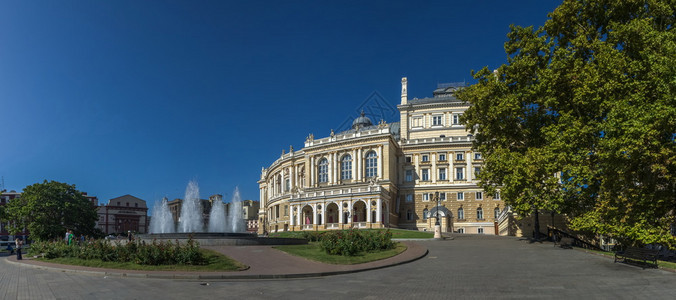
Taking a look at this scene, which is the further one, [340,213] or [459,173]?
[459,173]

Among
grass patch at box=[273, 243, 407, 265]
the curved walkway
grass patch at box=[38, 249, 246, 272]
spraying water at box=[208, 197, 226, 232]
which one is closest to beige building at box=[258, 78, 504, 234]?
spraying water at box=[208, 197, 226, 232]

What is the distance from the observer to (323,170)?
A: 7662 cm

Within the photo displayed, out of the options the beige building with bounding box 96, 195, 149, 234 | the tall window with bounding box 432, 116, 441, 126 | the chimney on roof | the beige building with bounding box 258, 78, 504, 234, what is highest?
the chimney on roof

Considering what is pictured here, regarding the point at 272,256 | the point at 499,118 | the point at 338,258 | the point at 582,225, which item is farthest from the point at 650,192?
the point at 272,256

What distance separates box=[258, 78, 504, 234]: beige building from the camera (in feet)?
220

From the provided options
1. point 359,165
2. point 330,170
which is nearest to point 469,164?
point 359,165

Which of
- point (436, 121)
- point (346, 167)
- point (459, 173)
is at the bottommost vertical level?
point (459, 173)

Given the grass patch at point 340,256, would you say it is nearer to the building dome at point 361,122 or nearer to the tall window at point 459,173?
the tall window at point 459,173

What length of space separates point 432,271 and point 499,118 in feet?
56.5

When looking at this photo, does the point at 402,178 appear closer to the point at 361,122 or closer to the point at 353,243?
the point at 361,122

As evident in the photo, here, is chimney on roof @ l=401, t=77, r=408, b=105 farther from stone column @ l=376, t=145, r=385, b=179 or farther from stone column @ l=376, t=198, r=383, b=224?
stone column @ l=376, t=198, r=383, b=224

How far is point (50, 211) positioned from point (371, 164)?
44374mm

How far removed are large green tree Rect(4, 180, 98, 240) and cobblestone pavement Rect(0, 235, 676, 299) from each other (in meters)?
39.1

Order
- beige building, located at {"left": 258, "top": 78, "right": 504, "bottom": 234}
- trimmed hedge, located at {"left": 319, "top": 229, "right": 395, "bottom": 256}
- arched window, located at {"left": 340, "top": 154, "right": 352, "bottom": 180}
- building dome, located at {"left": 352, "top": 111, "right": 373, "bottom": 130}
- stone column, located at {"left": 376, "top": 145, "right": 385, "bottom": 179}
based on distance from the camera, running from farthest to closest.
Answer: building dome, located at {"left": 352, "top": 111, "right": 373, "bottom": 130} < arched window, located at {"left": 340, "top": 154, "right": 352, "bottom": 180} < stone column, located at {"left": 376, "top": 145, "right": 385, "bottom": 179} < beige building, located at {"left": 258, "top": 78, "right": 504, "bottom": 234} < trimmed hedge, located at {"left": 319, "top": 229, "right": 395, "bottom": 256}
